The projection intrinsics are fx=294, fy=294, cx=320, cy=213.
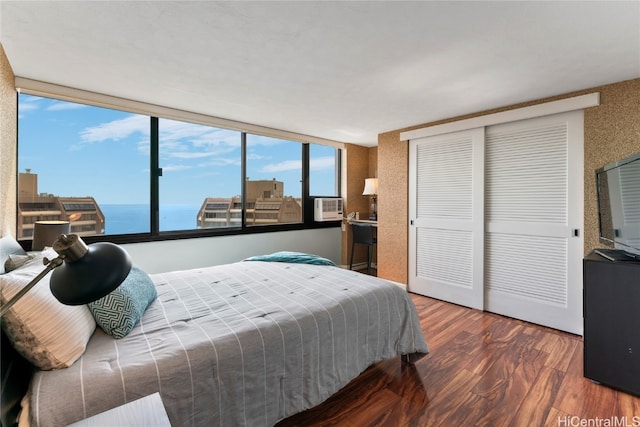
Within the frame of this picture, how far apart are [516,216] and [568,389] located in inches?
65.6

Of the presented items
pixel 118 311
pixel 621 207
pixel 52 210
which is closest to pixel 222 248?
pixel 52 210

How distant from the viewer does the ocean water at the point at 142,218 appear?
118 inches

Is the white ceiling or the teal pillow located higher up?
the white ceiling

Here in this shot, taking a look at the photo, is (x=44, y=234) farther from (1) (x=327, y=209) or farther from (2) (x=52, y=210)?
(1) (x=327, y=209)

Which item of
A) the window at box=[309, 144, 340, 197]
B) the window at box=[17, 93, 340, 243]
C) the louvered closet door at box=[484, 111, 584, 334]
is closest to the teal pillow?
the window at box=[17, 93, 340, 243]

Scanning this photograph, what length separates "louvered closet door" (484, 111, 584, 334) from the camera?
2.72m

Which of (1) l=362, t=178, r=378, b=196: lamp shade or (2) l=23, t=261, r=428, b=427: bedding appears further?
(1) l=362, t=178, r=378, b=196: lamp shade

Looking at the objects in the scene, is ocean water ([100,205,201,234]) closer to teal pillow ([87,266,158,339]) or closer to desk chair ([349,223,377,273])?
teal pillow ([87,266,158,339])

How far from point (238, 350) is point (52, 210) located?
264cm

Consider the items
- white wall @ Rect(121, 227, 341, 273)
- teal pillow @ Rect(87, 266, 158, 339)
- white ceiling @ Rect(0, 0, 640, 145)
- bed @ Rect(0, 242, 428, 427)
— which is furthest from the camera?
white wall @ Rect(121, 227, 341, 273)

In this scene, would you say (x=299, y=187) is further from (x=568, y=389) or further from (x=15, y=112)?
(x=568, y=389)

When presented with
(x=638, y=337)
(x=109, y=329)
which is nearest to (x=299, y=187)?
(x=109, y=329)

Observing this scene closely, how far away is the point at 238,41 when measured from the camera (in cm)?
186

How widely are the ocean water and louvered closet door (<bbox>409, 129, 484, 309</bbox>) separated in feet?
9.37
